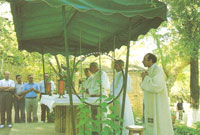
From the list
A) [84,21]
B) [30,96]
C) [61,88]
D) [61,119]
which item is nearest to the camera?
[84,21]

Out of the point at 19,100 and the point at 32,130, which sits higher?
the point at 19,100

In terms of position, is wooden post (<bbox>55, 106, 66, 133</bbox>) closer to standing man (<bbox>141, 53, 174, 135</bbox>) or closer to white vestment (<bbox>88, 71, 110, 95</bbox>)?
white vestment (<bbox>88, 71, 110, 95</bbox>)

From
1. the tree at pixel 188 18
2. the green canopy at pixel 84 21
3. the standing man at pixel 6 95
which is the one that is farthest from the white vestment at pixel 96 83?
the standing man at pixel 6 95

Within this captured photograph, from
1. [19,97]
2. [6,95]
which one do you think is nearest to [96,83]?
[19,97]

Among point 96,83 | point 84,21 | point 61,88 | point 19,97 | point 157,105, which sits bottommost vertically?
point 19,97

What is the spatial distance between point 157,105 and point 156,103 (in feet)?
0.14

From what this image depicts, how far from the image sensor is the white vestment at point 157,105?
502 centimetres

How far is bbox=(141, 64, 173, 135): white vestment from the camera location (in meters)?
5.02

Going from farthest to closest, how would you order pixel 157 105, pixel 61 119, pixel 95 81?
pixel 61 119, pixel 95 81, pixel 157 105

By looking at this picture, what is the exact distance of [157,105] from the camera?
16.9 feet

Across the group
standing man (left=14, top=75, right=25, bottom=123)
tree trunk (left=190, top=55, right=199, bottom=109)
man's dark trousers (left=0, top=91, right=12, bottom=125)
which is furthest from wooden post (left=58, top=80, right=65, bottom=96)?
tree trunk (left=190, top=55, right=199, bottom=109)

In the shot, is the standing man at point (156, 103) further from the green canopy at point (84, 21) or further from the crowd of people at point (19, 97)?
the crowd of people at point (19, 97)

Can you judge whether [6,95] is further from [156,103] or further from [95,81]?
[156,103]

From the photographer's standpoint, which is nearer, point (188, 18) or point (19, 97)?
point (188, 18)
